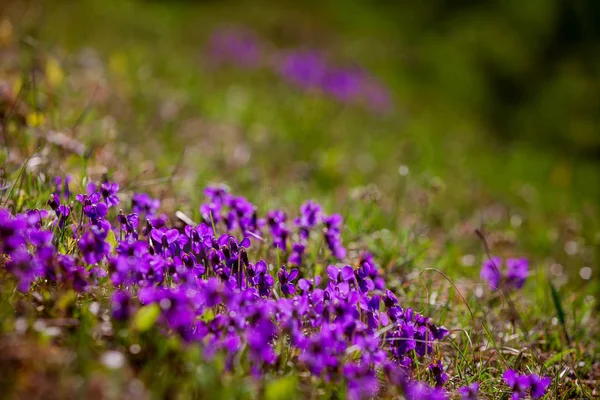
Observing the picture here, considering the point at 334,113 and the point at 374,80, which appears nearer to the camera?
the point at 334,113

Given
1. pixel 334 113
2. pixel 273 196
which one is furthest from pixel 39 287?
pixel 334 113

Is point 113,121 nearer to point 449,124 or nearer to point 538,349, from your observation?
point 538,349

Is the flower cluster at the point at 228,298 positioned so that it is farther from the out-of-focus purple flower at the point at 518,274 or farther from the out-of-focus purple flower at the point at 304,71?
the out-of-focus purple flower at the point at 304,71

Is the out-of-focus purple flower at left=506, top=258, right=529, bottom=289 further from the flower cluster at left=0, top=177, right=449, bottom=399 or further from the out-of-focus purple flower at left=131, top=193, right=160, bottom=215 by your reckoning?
the out-of-focus purple flower at left=131, top=193, right=160, bottom=215

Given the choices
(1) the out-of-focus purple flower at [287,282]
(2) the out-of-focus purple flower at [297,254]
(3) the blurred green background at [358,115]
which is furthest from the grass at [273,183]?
(2) the out-of-focus purple flower at [297,254]

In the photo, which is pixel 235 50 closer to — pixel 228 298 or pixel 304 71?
pixel 304 71

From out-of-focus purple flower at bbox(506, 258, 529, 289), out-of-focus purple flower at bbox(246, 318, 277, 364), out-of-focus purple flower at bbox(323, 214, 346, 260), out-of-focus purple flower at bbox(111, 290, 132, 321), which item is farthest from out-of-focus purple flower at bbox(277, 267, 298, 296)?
out-of-focus purple flower at bbox(506, 258, 529, 289)

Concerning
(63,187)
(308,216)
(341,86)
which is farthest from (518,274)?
(341,86)
